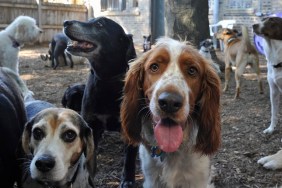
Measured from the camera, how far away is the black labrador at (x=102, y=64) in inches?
169

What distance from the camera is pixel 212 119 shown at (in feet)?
10.1

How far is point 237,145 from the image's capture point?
519cm

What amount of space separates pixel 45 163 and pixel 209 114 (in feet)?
4.20

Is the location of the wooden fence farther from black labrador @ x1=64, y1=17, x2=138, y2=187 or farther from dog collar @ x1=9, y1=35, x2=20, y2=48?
black labrador @ x1=64, y1=17, x2=138, y2=187

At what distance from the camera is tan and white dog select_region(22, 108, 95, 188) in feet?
9.73

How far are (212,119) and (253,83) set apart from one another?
6.70 meters

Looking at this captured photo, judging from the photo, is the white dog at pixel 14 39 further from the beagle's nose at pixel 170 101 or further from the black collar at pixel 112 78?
the beagle's nose at pixel 170 101

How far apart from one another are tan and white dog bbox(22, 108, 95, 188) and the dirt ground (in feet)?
2.56

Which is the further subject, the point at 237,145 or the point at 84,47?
the point at 237,145

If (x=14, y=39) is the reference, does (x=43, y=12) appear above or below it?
above

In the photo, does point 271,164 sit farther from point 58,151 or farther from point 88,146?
point 58,151

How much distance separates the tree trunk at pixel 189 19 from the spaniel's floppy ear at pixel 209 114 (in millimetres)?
6679

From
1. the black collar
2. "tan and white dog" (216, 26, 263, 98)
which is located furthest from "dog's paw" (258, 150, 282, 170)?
"tan and white dog" (216, 26, 263, 98)

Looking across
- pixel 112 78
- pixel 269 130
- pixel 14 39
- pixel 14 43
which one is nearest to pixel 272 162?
pixel 269 130
